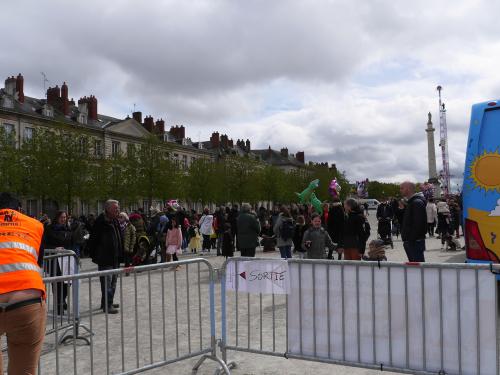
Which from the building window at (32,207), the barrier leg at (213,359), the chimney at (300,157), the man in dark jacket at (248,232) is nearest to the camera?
the barrier leg at (213,359)

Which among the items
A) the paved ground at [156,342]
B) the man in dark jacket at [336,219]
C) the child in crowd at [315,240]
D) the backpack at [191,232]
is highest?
the man in dark jacket at [336,219]

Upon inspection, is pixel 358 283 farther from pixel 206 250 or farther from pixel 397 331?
pixel 206 250

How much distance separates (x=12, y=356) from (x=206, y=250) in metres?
17.7

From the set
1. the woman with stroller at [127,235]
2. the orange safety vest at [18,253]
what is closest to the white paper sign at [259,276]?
the orange safety vest at [18,253]

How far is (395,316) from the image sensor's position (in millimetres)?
4613

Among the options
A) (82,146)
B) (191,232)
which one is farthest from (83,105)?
(191,232)

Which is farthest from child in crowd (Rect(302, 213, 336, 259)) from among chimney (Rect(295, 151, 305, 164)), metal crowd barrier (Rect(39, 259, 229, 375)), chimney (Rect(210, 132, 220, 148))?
chimney (Rect(295, 151, 305, 164))

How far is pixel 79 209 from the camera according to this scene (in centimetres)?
4981

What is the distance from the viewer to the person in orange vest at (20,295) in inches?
134

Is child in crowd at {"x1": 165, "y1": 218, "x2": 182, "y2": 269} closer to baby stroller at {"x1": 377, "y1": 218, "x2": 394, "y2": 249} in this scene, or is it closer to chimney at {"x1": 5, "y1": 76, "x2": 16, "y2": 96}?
baby stroller at {"x1": 377, "y1": 218, "x2": 394, "y2": 249}

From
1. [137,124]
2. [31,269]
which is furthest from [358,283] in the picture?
[137,124]

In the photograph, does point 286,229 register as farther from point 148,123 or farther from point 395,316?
point 148,123

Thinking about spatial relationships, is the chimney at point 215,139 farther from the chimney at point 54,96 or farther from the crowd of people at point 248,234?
the crowd of people at point 248,234

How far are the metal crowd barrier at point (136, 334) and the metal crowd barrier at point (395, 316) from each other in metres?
0.96
